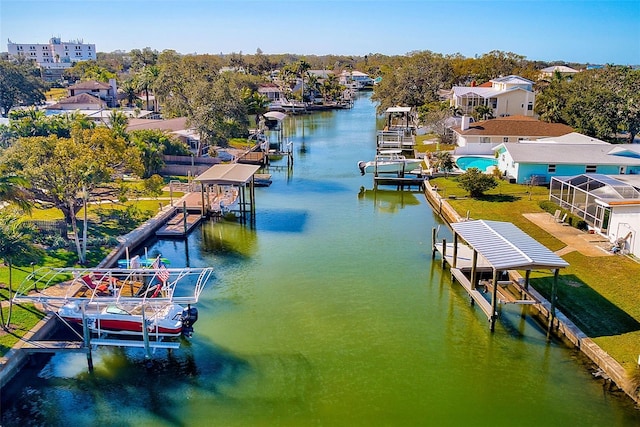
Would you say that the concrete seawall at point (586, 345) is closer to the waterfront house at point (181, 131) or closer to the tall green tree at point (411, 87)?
the waterfront house at point (181, 131)

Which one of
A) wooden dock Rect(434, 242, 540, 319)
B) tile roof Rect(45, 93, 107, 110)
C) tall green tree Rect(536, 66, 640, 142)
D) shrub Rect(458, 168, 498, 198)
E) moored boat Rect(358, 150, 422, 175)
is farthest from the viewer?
tile roof Rect(45, 93, 107, 110)

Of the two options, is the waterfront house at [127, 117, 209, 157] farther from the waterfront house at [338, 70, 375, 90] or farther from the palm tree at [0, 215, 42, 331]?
the waterfront house at [338, 70, 375, 90]

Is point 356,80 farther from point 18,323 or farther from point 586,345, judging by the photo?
point 18,323

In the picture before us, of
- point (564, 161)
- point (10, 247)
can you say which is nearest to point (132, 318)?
point (10, 247)

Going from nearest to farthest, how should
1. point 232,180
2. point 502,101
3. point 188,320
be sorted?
1. point 188,320
2. point 232,180
3. point 502,101

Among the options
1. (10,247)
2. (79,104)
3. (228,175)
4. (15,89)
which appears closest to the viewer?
(10,247)

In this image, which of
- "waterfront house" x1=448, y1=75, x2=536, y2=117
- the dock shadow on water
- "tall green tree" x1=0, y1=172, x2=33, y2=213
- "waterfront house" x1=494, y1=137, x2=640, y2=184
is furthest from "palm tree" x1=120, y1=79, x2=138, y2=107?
the dock shadow on water

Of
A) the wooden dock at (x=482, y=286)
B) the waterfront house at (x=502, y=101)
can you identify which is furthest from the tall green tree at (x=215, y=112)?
the waterfront house at (x=502, y=101)
